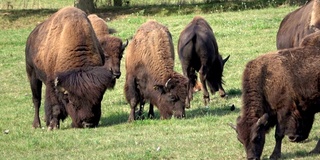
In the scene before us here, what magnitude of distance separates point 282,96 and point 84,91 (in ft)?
14.7

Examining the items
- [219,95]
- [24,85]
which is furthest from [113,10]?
[219,95]

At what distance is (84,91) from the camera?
1433 cm

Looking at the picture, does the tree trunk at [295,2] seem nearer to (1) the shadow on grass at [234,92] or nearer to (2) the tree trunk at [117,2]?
(2) the tree trunk at [117,2]

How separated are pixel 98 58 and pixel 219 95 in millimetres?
4965

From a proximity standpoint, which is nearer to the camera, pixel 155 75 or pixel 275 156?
pixel 275 156

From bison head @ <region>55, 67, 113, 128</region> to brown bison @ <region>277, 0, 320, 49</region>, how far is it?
416 centimetres

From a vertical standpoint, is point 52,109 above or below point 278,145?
below

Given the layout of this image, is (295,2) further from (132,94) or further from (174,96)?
(174,96)

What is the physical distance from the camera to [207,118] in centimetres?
1498

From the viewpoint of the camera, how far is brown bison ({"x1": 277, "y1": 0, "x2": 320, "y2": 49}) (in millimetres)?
15523

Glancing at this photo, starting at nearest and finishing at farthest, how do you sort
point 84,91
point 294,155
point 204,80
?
point 294,155, point 84,91, point 204,80

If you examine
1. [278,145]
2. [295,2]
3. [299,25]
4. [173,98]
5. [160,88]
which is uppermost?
[299,25]

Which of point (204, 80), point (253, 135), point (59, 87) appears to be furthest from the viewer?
point (204, 80)

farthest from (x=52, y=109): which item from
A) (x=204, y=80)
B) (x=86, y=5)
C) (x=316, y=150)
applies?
(x=86, y=5)
